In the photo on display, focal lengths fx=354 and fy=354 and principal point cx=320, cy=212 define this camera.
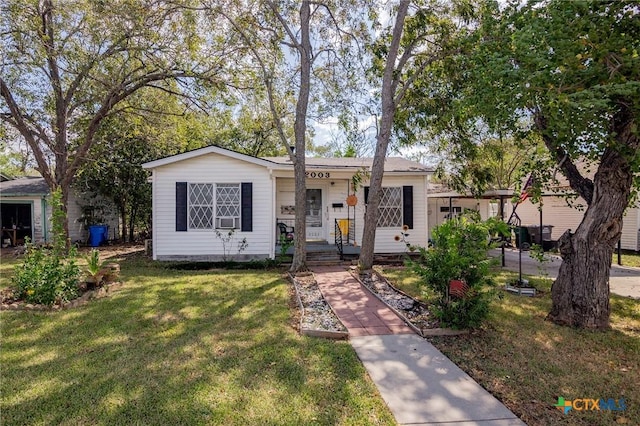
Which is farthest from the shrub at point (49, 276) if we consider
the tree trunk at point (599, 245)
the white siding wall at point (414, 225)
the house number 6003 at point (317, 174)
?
the white siding wall at point (414, 225)

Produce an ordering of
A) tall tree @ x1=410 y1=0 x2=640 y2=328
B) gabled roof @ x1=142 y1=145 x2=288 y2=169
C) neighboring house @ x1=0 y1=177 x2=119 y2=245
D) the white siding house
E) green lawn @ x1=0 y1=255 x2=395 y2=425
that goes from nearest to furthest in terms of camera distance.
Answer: green lawn @ x1=0 y1=255 x2=395 y2=425 < tall tree @ x1=410 y1=0 x2=640 y2=328 < gabled roof @ x1=142 y1=145 x2=288 y2=169 < the white siding house < neighboring house @ x1=0 y1=177 x2=119 y2=245

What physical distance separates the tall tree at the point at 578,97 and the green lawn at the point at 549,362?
0.56 meters

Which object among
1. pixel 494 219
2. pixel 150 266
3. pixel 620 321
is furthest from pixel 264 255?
pixel 620 321

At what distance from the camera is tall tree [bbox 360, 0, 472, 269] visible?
8.81 metres

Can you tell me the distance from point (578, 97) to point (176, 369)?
17.3 feet

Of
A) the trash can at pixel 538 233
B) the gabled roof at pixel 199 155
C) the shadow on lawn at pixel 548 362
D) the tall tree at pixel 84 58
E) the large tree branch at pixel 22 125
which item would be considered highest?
the tall tree at pixel 84 58

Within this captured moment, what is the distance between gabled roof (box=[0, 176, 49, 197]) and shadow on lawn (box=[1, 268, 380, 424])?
11198 mm

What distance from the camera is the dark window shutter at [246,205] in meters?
10.3

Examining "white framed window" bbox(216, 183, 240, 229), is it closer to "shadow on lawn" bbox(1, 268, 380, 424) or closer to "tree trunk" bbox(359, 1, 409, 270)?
"tree trunk" bbox(359, 1, 409, 270)

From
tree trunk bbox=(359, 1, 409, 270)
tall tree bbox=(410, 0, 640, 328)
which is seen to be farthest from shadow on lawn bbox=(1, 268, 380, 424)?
tall tree bbox=(410, 0, 640, 328)

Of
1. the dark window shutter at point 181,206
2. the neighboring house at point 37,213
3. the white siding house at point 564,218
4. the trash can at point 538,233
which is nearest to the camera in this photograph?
the dark window shutter at point 181,206

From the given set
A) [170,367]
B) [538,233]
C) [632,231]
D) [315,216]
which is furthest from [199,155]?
[632,231]

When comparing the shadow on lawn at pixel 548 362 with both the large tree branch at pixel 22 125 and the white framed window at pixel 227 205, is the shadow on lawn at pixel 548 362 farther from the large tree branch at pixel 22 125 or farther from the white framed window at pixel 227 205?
the large tree branch at pixel 22 125

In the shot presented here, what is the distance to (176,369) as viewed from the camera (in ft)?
12.1
